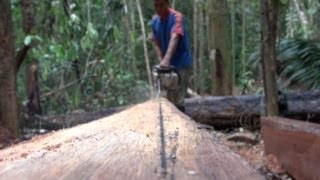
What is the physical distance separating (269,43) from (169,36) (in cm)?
217

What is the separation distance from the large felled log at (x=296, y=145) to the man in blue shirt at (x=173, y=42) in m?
1.81

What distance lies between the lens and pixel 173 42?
586cm

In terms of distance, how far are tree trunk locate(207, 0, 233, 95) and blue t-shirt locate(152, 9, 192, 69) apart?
15.6 inches

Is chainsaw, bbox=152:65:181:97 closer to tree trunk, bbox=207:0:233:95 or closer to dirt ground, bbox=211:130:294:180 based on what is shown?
dirt ground, bbox=211:130:294:180

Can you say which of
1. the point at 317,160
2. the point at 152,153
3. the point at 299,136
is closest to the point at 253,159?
the point at 299,136

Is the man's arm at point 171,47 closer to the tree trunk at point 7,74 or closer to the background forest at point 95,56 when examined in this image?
the background forest at point 95,56

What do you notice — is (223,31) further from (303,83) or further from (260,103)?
(303,83)

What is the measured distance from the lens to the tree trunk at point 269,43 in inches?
158

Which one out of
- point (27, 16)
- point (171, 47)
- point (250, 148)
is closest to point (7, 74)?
point (27, 16)

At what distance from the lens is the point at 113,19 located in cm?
1092

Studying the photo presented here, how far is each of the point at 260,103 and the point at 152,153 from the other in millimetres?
4461

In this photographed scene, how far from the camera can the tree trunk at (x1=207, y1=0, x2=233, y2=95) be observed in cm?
650

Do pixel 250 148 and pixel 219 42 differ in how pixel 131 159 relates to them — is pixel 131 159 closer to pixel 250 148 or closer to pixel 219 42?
pixel 250 148

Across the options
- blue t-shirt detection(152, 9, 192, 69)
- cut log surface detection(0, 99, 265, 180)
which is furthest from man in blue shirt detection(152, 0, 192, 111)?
cut log surface detection(0, 99, 265, 180)
